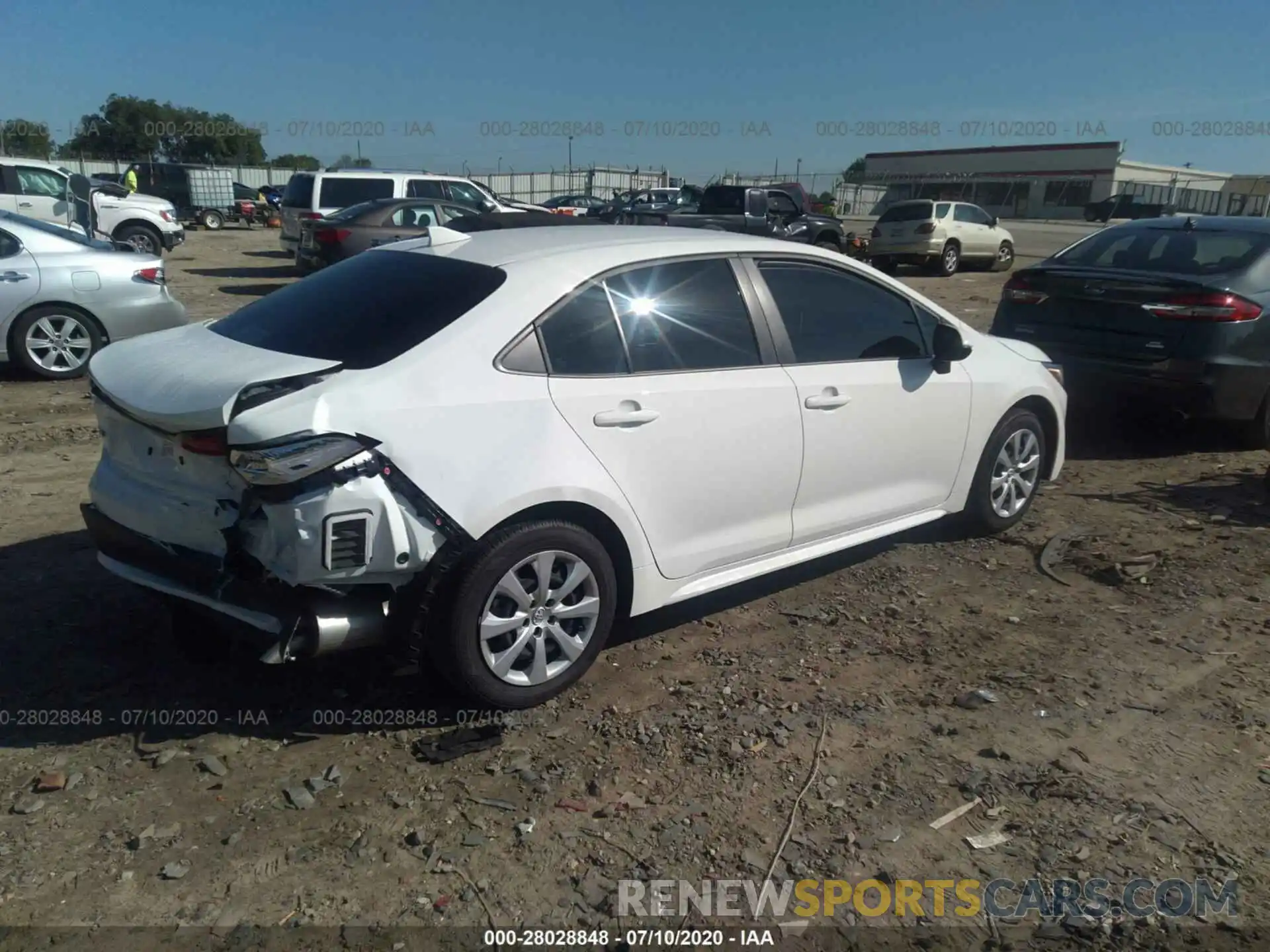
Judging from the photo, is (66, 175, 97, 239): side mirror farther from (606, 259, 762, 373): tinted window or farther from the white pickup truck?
(606, 259, 762, 373): tinted window

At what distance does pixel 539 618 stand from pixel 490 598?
0.25m

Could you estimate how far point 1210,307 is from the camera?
638 cm

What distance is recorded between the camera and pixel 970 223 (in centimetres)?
2209

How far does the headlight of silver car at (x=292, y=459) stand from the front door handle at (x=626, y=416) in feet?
2.98

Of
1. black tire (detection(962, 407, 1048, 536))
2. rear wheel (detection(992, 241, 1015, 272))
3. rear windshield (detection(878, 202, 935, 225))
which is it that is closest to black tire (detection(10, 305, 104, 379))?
black tire (detection(962, 407, 1048, 536))

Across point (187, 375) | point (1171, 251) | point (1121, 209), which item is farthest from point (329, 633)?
point (1121, 209)

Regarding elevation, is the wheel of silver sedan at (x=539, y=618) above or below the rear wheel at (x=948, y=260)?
below

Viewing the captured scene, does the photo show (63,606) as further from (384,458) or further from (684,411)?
(684,411)

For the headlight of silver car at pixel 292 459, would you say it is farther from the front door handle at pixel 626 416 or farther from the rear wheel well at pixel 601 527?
the front door handle at pixel 626 416

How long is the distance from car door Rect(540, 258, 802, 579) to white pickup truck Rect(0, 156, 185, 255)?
15.0 m

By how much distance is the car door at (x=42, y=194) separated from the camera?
1688cm

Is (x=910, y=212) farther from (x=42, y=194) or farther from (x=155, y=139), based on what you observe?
(x=155, y=139)

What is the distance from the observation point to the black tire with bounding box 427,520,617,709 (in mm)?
3186

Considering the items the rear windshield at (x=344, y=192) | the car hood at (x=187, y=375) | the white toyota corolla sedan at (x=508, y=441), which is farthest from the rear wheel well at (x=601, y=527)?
the rear windshield at (x=344, y=192)
